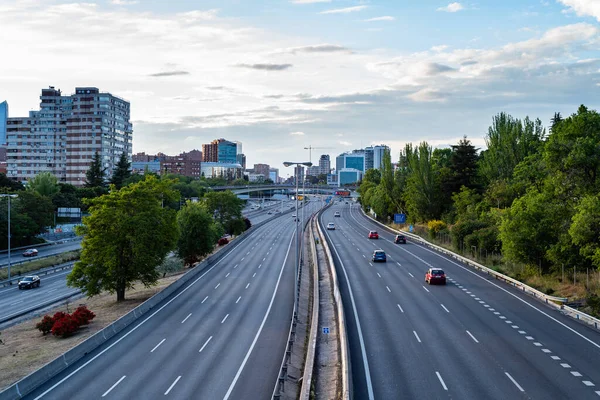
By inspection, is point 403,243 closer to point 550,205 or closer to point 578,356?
point 550,205

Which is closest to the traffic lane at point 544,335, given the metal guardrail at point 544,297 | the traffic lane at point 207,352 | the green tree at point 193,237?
the metal guardrail at point 544,297

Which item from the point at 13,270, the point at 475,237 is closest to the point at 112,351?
the point at 475,237

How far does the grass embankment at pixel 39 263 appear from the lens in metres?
60.4

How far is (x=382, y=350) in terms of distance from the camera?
22.5 meters

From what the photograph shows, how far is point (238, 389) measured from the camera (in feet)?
64.1

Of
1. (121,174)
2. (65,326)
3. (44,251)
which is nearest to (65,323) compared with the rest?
(65,326)

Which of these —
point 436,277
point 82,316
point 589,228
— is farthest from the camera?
point 436,277

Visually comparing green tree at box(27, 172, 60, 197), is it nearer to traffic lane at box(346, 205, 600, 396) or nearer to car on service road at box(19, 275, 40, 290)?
car on service road at box(19, 275, 40, 290)

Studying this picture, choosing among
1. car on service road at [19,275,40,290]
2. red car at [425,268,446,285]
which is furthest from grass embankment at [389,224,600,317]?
car on service road at [19,275,40,290]

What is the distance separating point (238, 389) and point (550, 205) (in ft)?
97.7

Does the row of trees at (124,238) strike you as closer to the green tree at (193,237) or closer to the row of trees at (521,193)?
the green tree at (193,237)

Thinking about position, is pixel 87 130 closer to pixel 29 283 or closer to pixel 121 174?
pixel 121 174

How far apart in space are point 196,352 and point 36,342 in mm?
11220

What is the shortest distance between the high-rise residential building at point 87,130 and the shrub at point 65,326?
128961 millimetres
